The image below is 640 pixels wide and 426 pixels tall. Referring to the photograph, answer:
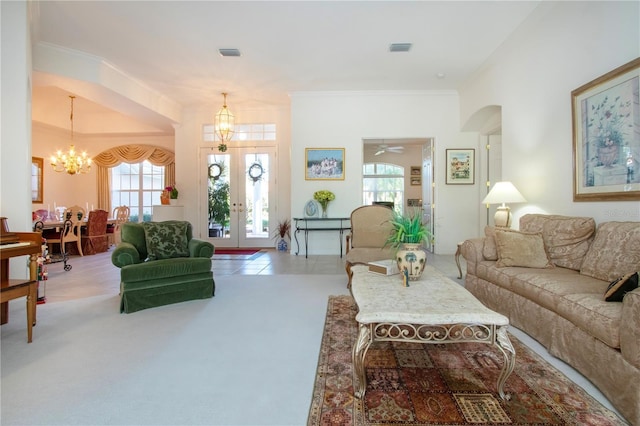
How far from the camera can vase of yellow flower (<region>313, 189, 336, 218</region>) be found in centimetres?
610

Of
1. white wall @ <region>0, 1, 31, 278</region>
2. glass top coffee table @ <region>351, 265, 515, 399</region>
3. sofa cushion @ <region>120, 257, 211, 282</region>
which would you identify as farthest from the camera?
white wall @ <region>0, 1, 31, 278</region>

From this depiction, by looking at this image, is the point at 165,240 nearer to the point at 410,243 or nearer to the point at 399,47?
the point at 410,243

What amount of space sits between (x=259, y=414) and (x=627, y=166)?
131 inches

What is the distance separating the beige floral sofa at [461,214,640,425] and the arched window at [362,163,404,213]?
7080 millimetres

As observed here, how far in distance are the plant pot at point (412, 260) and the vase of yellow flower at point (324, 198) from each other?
392 cm

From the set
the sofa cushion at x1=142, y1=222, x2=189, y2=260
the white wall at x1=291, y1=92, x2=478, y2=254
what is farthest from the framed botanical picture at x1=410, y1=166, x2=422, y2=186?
the sofa cushion at x1=142, y1=222, x2=189, y2=260

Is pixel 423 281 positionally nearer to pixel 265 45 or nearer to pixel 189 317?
pixel 189 317

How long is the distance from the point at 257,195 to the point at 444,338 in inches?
239

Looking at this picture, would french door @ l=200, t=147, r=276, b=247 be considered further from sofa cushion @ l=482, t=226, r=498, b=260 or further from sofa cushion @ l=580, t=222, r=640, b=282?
sofa cushion @ l=580, t=222, r=640, b=282

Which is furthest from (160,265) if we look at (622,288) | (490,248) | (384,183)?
(384,183)

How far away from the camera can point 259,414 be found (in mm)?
1505

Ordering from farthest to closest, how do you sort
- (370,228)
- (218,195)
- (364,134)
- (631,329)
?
(218,195) → (364,134) → (370,228) → (631,329)

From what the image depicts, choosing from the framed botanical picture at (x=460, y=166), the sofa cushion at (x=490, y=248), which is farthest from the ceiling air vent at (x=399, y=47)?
the sofa cushion at (x=490, y=248)

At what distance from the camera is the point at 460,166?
6.07 metres
